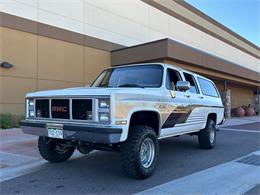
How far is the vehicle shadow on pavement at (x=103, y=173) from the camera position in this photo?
511 cm

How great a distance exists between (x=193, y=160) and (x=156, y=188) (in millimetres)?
2493

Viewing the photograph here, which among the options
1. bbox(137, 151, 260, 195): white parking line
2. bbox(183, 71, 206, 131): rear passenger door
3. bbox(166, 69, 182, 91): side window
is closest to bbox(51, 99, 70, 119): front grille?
bbox(137, 151, 260, 195): white parking line

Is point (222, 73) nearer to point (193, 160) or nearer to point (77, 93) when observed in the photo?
point (193, 160)

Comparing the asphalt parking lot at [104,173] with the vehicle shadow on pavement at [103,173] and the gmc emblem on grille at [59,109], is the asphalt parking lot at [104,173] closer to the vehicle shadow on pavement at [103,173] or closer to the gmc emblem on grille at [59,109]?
the vehicle shadow on pavement at [103,173]

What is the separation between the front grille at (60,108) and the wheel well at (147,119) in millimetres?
1111

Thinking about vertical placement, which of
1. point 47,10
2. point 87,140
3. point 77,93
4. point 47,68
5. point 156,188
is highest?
point 47,10

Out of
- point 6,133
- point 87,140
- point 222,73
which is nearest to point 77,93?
point 87,140

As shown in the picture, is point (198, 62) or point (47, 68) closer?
point (47, 68)

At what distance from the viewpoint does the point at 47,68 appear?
609 inches

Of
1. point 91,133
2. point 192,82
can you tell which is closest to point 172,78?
point 192,82

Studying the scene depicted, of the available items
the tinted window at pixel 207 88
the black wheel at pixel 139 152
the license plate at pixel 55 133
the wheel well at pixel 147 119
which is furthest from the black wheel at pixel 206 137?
the license plate at pixel 55 133

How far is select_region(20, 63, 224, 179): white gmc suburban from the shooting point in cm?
507

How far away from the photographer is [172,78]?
7215 millimetres

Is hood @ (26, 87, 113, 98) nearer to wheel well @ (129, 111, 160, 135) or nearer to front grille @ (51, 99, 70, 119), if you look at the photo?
front grille @ (51, 99, 70, 119)
